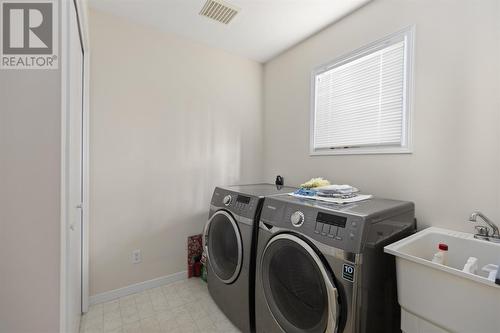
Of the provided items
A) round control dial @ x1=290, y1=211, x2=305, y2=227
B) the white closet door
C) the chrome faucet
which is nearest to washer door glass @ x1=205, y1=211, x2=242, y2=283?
round control dial @ x1=290, y1=211, x2=305, y2=227

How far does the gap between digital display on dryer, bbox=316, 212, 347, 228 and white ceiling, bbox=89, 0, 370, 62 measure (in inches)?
64.9

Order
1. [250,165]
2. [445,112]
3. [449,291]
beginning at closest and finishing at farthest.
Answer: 1. [449,291]
2. [445,112]
3. [250,165]

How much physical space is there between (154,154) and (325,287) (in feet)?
5.81

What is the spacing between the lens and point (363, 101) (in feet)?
6.04

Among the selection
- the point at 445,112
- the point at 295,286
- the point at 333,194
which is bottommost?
the point at 295,286

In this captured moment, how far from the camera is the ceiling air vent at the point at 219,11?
1806 mm

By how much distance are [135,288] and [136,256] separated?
0.28 metres

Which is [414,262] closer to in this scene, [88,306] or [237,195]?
[237,195]

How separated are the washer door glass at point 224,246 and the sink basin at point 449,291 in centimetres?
95

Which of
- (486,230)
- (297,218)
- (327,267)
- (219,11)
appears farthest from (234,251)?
(219,11)

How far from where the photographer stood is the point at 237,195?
1.73m

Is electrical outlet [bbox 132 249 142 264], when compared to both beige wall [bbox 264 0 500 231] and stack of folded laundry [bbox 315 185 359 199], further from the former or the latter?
beige wall [bbox 264 0 500 231]

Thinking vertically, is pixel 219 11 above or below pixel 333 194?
above

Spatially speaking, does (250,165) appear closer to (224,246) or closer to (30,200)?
(224,246)
